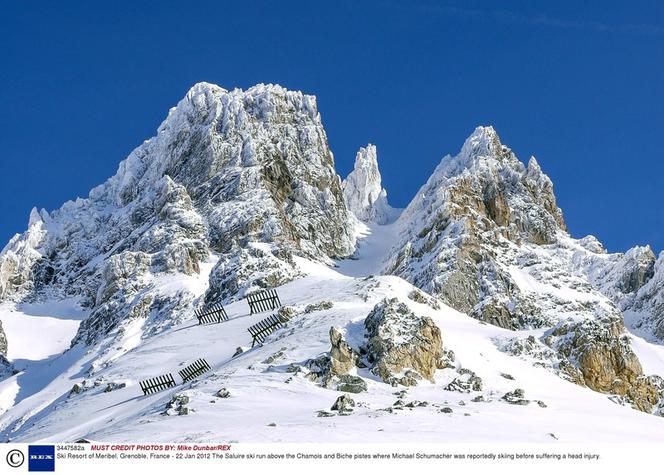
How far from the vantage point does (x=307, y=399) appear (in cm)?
4228

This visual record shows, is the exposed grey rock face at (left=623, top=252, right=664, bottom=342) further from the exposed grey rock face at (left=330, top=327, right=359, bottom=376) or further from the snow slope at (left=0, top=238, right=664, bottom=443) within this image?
the exposed grey rock face at (left=330, top=327, right=359, bottom=376)

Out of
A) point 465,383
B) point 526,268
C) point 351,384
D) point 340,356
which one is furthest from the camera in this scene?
point 526,268

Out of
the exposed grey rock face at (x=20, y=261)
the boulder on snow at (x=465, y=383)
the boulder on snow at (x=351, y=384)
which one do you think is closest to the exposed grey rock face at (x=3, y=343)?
the exposed grey rock face at (x=20, y=261)

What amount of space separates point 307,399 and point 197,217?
9752 cm

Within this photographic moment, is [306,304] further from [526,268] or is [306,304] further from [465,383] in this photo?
[526,268]

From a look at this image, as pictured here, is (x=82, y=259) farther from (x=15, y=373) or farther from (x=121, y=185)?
(x=15, y=373)

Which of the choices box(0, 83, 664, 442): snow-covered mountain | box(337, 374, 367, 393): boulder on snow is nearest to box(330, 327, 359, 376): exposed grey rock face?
box(0, 83, 664, 442): snow-covered mountain

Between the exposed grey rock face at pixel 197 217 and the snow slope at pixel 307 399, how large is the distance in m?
27.0

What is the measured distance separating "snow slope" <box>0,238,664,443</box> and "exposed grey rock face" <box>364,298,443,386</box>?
0.92 m

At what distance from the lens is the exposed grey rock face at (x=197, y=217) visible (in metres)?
111

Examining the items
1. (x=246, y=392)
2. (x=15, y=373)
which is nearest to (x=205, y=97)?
(x=15, y=373)

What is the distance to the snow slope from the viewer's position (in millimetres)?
33719

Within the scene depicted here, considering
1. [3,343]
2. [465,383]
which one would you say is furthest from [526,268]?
[465,383]

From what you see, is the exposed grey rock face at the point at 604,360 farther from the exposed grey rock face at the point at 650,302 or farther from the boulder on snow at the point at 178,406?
the exposed grey rock face at the point at 650,302
